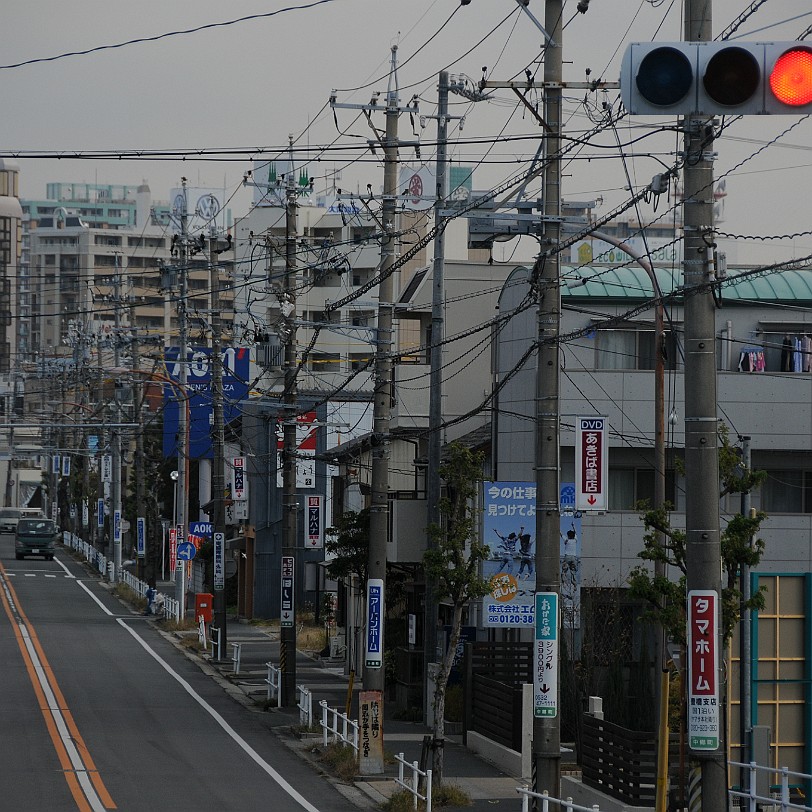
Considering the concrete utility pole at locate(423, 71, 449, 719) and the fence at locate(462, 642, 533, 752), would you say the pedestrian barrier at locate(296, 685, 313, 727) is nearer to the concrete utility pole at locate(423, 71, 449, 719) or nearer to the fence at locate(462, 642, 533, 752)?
the concrete utility pole at locate(423, 71, 449, 719)

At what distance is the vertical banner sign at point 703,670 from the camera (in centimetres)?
1102

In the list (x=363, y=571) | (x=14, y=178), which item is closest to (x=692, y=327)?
(x=363, y=571)

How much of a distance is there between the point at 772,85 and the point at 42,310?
196449mm

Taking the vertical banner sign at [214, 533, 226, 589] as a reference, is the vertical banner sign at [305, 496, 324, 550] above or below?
above

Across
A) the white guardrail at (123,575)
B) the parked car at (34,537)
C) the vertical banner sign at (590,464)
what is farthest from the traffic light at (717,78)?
the parked car at (34,537)

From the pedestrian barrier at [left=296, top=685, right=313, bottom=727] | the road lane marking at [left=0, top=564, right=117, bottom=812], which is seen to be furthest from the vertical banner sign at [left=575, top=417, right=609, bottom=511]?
the road lane marking at [left=0, top=564, right=117, bottom=812]

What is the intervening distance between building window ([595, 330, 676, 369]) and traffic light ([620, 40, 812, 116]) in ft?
74.2

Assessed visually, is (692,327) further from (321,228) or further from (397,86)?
(321,228)

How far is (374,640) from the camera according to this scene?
2308 cm

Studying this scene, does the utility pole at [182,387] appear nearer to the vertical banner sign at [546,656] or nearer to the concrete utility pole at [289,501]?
the concrete utility pole at [289,501]

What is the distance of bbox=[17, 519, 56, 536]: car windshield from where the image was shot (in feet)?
265

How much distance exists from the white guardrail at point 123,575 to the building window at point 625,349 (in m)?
22.4

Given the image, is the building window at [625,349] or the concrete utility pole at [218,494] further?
the concrete utility pole at [218,494]

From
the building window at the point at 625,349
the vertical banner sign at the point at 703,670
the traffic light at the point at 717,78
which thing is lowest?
the vertical banner sign at the point at 703,670
